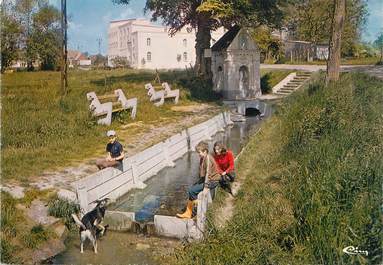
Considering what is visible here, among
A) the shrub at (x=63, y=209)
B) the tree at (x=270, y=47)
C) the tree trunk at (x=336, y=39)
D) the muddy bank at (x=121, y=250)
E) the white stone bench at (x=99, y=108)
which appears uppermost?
the tree at (x=270, y=47)

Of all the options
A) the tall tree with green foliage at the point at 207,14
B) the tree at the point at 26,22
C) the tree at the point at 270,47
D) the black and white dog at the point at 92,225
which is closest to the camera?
the black and white dog at the point at 92,225

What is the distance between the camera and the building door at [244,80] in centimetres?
2816

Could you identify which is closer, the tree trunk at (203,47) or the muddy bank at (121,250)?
the muddy bank at (121,250)

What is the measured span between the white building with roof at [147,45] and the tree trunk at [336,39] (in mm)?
21021

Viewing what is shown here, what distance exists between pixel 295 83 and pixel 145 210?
75.5ft

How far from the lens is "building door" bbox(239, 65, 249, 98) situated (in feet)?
92.4

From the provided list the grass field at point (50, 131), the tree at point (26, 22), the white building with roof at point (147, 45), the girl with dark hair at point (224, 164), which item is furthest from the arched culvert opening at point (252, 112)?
the tree at point (26, 22)

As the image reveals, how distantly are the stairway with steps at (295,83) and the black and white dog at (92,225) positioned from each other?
75.0 ft

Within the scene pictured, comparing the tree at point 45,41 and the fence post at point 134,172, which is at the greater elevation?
the tree at point 45,41

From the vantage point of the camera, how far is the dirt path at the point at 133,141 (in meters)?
9.63

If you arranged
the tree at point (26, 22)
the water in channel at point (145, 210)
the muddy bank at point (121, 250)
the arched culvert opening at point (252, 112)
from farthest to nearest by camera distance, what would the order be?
the tree at point (26, 22), the arched culvert opening at point (252, 112), the water in channel at point (145, 210), the muddy bank at point (121, 250)

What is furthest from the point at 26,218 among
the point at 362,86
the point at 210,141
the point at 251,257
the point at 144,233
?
the point at 362,86

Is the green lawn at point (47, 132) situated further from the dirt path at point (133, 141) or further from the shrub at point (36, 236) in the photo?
the shrub at point (36, 236)

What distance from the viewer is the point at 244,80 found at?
28359mm
